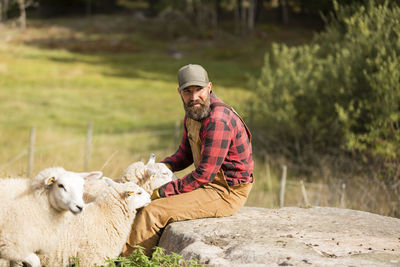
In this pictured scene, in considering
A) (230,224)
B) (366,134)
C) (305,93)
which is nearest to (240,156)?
(230,224)

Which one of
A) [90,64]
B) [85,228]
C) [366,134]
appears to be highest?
[85,228]

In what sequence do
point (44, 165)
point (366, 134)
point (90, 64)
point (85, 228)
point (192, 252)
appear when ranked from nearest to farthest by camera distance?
point (192, 252) → point (85, 228) → point (44, 165) → point (366, 134) → point (90, 64)

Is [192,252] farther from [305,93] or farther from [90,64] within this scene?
[90,64]

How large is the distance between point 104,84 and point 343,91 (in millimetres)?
21776

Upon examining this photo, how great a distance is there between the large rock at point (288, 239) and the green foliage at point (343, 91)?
7744 millimetres

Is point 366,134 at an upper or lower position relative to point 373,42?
lower

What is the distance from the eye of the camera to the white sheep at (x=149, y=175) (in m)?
5.77

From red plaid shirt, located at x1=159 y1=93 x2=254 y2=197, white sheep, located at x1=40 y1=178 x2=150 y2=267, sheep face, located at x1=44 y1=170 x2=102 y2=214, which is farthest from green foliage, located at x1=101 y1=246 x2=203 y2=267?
red plaid shirt, located at x1=159 y1=93 x2=254 y2=197

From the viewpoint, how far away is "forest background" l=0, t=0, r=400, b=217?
12.8 metres

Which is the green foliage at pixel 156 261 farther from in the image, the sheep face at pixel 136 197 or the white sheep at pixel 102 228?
the sheep face at pixel 136 197

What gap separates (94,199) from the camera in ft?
19.7

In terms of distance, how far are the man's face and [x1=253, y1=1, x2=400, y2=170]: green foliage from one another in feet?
28.3

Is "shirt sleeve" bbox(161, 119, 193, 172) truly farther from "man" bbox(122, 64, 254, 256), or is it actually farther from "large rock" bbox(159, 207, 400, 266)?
"large rock" bbox(159, 207, 400, 266)

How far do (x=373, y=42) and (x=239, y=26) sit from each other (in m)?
44.9
